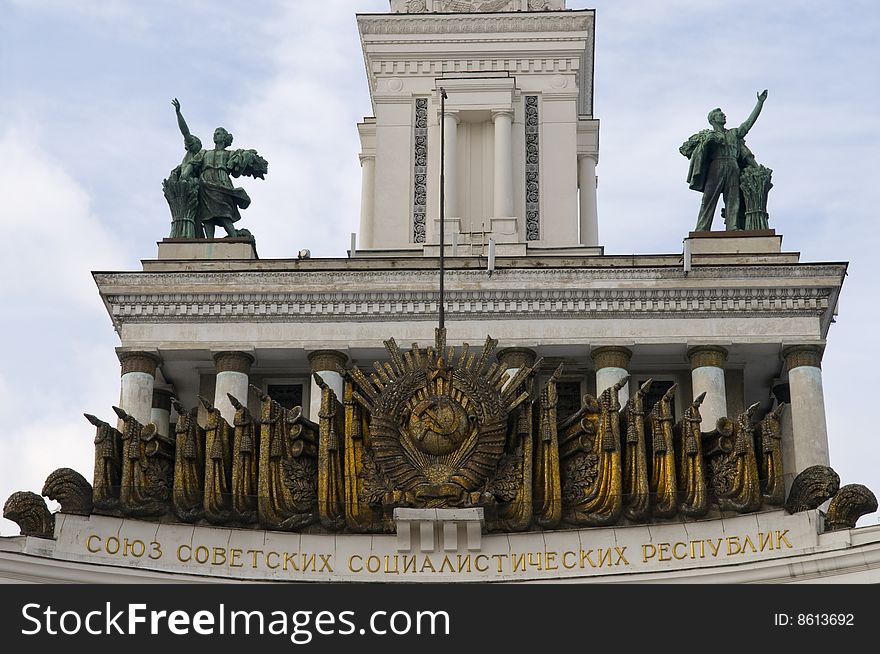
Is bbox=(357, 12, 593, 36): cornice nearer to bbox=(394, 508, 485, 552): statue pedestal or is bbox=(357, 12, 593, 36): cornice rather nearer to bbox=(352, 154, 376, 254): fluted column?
bbox=(352, 154, 376, 254): fluted column

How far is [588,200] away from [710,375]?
11961mm

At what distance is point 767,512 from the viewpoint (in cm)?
3334

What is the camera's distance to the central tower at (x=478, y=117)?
53906 mm

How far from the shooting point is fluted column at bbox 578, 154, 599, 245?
189ft

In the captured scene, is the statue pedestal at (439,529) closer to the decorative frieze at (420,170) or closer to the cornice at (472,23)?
the decorative frieze at (420,170)

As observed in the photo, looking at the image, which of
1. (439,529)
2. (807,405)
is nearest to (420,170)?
(807,405)

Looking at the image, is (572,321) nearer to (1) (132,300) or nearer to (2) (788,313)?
(2) (788,313)

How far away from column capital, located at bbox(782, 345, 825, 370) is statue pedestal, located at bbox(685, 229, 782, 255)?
3107mm

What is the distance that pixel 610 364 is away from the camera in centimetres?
4797

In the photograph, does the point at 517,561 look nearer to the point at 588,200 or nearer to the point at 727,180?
the point at 727,180

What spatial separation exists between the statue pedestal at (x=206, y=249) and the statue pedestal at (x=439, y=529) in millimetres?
17795

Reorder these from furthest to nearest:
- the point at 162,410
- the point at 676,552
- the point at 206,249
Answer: the point at 206,249 < the point at 162,410 < the point at 676,552

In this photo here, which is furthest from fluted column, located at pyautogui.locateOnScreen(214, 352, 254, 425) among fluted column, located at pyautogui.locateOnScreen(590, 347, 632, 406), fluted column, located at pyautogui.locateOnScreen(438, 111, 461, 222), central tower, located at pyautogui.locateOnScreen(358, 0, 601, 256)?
fluted column, located at pyautogui.locateOnScreen(590, 347, 632, 406)

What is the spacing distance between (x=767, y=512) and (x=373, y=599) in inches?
309
